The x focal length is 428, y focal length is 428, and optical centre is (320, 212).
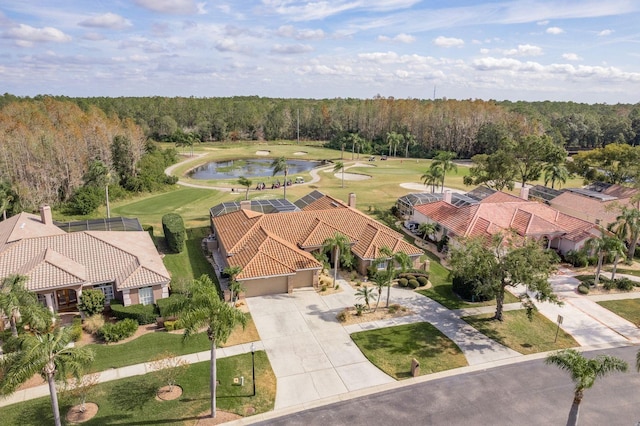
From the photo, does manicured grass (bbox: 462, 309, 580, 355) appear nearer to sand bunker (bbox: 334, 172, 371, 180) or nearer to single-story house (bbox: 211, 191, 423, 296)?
single-story house (bbox: 211, 191, 423, 296)

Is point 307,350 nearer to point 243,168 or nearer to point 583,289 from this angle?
point 583,289

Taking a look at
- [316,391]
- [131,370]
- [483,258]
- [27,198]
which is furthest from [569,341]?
[27,198]

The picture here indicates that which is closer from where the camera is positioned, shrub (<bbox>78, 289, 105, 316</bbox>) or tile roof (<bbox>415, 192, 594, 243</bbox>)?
shrub (<bbox>78, 289, 105, 316</bbox>)

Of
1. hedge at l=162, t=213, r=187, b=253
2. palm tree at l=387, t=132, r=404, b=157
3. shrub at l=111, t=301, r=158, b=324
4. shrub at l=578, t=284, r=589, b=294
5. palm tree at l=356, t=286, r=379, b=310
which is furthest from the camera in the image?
palm tree at l=387, t=132, r=404, b=157

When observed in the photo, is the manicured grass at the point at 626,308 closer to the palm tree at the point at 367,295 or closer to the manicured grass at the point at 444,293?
the manicured grass at the point at 444,293

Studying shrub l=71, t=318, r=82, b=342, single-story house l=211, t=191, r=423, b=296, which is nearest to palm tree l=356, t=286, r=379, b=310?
single-story house l=211, t=191, r=423, b=296

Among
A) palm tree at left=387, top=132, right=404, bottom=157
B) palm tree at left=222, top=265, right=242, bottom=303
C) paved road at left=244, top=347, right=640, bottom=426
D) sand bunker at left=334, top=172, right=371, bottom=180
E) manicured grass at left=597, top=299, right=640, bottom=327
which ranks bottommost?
paved road at left=244, top=347, right=640, bottom=426
